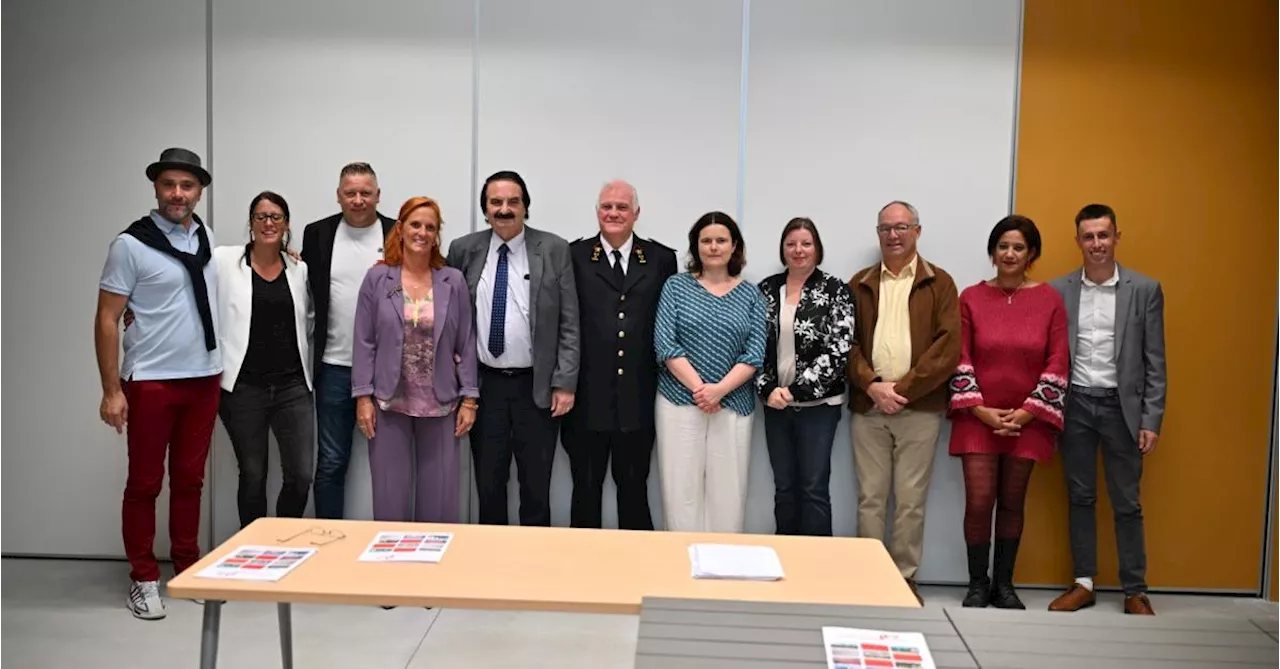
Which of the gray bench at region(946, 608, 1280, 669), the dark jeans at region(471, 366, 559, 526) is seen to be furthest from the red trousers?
the gray bench at region(946, 608, 1280, 669)

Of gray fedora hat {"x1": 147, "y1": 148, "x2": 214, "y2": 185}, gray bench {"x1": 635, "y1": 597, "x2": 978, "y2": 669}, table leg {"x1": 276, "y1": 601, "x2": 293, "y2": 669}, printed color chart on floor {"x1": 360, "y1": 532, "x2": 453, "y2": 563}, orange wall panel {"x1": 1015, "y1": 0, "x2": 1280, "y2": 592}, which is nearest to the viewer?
gray bench {"x1": 635, "y1": 597, "x2": 978, "y2": 669}

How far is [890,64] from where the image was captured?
4.32 m

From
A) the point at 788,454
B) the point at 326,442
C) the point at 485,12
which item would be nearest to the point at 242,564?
the point at 326,442

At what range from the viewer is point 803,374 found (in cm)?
396

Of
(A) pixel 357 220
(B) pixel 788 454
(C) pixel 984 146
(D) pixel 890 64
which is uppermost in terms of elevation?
(D) pixel 890 64

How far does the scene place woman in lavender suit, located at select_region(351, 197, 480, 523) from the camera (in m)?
3.81

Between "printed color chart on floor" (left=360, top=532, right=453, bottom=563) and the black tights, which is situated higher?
"printed color chart on floor" (left=360, top=532, right=453, bottom=563)

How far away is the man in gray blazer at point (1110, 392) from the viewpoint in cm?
398

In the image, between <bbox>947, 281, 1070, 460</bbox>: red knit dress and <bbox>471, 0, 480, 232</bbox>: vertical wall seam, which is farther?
<bbox>471, 0, 480, 232</bbox>: vertical wall seam

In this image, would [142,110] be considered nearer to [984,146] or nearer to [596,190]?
[596,190]

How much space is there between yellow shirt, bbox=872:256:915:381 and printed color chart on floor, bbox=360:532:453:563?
2.31 m

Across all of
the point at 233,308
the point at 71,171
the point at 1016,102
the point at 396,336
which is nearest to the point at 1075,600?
the point at 1016,102

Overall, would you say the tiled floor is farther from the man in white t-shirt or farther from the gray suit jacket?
the gray suit jacket

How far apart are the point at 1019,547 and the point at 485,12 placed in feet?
12.0
